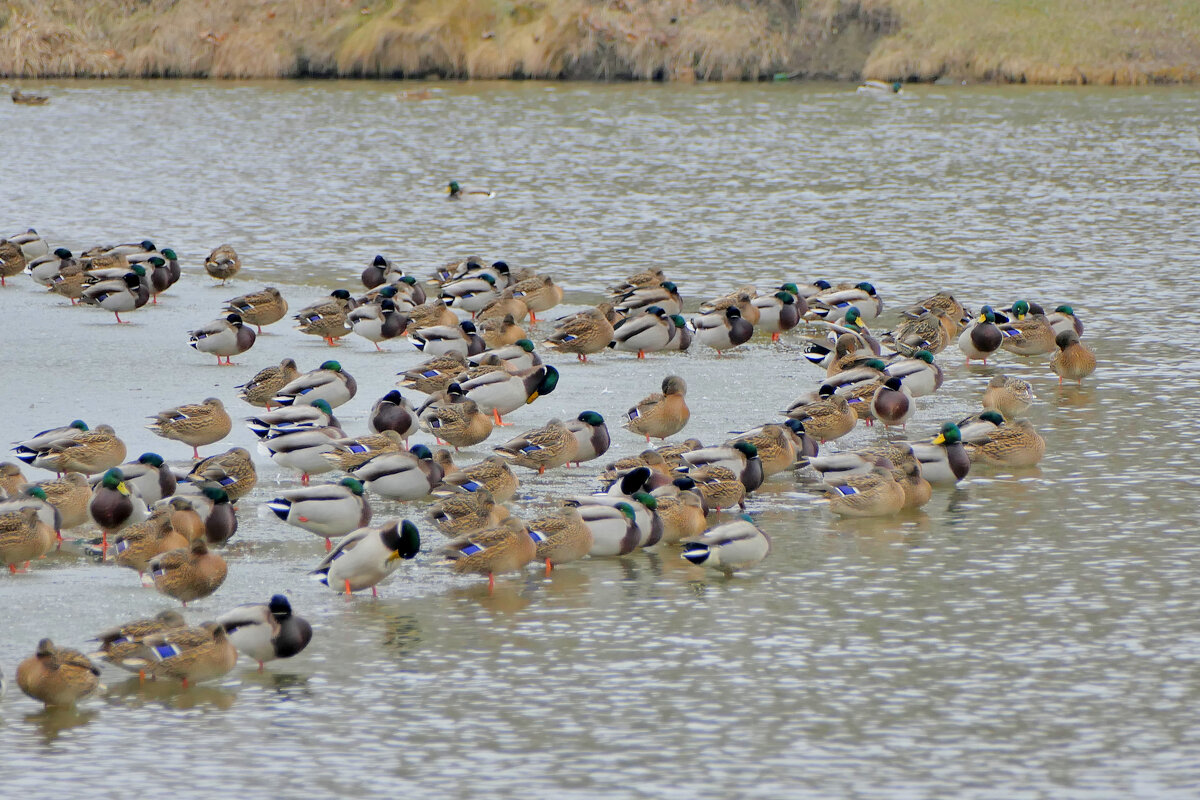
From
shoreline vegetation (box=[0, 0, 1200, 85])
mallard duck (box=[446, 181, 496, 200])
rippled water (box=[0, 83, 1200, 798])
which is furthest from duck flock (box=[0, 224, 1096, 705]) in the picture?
shoreline vegetation (box=[0, 0, 1200, 85])

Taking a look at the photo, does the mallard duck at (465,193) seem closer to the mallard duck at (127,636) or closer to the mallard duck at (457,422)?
the mallard duck at (457,422)

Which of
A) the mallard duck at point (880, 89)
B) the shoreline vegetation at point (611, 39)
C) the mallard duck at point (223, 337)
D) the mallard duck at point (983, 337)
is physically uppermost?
the shoreline vegetation at point (611, 39)

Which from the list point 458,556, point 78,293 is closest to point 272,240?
point 78,293

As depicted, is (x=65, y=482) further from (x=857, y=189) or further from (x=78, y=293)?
(x=857, y=189)

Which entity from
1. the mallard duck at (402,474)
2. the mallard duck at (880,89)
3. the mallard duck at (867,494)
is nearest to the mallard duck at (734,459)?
the mallard duck at (867,494)

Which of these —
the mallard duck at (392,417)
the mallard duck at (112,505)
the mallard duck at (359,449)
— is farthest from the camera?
the mallard duck at (392,417)

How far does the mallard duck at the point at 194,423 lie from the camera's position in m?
10.4

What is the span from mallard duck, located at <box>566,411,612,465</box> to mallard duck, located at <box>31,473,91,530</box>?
2998 millimetres

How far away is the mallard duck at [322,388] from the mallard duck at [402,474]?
68.9 inches

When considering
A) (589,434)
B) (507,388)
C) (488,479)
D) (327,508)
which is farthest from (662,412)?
(327,508)

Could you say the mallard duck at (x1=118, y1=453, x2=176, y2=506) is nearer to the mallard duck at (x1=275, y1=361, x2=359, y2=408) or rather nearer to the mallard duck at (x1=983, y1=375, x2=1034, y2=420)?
the mallard duck at (x1=275, y1=361, x2=359, y2=408)

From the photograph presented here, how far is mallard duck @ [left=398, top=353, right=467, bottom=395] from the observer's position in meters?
12.1

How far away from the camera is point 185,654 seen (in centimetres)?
708

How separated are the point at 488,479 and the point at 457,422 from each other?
1.31m
